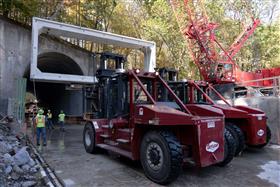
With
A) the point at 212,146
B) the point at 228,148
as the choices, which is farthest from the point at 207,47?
the point at 212,146

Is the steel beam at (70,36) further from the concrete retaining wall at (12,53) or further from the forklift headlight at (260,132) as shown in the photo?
the forklift headlight at (260,132)

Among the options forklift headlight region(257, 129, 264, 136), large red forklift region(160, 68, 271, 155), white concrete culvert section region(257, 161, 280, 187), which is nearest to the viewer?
white concrete culvert section region(257, 161, 280, 187)

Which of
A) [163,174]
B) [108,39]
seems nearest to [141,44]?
[108,39]

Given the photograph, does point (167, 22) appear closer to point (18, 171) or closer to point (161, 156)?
point (161, 156)

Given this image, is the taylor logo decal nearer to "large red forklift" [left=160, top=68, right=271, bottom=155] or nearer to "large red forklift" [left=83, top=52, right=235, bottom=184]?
"large red forklift" [left=83, top=52, right=235, bottom=184]

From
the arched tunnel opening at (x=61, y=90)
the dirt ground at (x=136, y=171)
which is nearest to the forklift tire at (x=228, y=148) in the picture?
the dirt ground at (x=136, y=171)

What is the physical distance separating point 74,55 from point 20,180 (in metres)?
12.8

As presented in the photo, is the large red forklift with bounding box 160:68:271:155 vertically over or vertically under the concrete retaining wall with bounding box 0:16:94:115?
under

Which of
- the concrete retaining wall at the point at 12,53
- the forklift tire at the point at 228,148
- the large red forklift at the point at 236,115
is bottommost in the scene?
the forklift tire at the point at 228,148

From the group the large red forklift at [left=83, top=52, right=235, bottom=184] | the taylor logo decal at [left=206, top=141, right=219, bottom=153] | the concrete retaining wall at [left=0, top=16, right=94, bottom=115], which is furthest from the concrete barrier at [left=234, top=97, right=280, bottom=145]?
the concrete retaining wall at [left=0, top=16, right=94, bottom=115]

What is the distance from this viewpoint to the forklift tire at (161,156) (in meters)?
5.05

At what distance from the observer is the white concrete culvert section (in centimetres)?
570

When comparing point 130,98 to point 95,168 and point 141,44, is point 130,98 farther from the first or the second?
point 141,44

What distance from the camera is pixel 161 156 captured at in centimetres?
527
